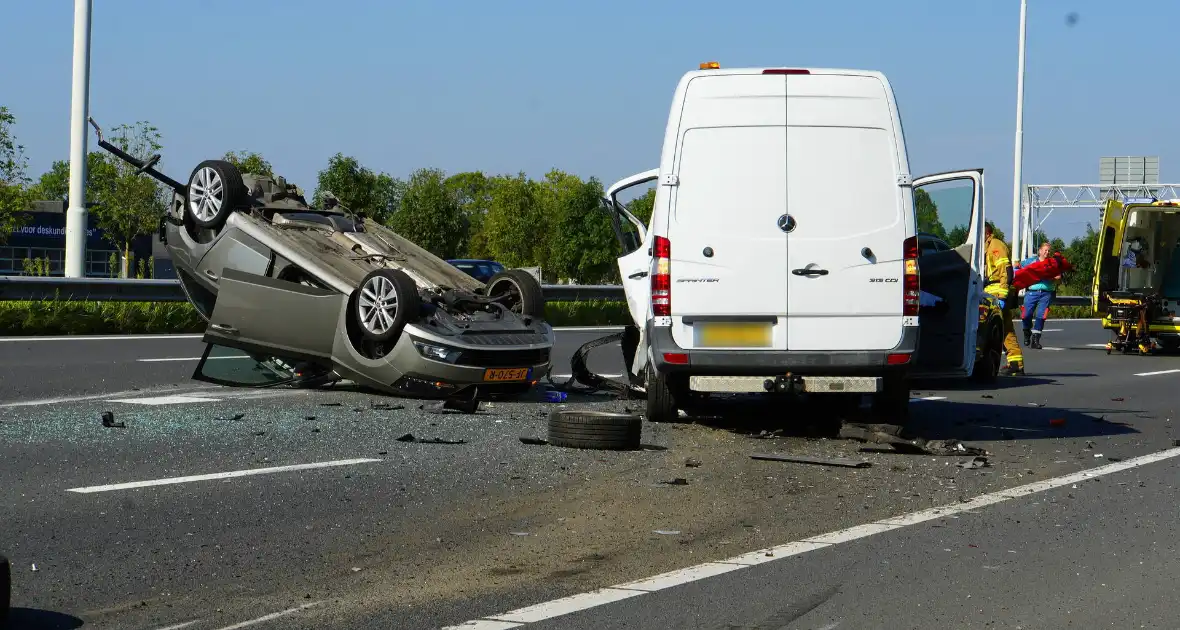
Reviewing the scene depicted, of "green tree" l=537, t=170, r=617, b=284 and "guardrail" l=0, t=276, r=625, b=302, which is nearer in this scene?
"guardrail" l=0, t=276, r=625, b=302

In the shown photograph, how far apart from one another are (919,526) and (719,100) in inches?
152

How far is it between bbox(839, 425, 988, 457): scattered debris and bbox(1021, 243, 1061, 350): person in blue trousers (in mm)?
13037

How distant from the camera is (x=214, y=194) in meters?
12.3

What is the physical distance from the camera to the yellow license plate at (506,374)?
11.3 meters

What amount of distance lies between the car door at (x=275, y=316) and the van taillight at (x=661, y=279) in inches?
120

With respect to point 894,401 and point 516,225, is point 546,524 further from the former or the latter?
point 516,225

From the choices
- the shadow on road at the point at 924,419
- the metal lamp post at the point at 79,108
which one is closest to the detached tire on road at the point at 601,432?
the shadow on road at the point at 924,419

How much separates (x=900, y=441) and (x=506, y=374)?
11.7 feet

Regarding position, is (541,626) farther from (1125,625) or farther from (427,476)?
(427,476)

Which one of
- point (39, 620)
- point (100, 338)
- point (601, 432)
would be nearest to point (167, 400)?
point (601, 432)

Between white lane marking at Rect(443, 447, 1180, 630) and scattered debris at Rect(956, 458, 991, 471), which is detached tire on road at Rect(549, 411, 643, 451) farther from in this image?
white lane marking at Rect(443, 447, 1180, 630)

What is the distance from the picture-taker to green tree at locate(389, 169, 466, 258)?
7862 centimetres

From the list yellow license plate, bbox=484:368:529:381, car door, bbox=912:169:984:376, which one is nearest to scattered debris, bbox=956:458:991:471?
car door, bbox=912:169:984:376

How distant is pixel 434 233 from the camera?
78.9 m
